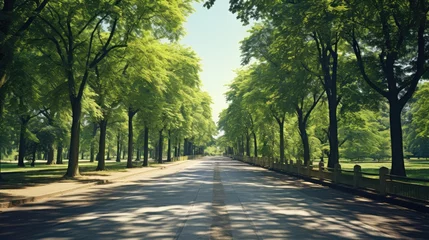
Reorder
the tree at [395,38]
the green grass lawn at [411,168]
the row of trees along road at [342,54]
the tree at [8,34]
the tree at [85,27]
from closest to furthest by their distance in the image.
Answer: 1. the tree at [8,34]
2. the tree at [395,38]
3. the row of trees along road at [342,54]
4. the tree at [85,27]
5. the green grass lawn at [411,168]

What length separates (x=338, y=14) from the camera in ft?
65.5

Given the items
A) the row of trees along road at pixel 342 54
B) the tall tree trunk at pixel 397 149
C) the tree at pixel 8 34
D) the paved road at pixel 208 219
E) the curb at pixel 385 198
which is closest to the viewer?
the paved road at pixel 208 219

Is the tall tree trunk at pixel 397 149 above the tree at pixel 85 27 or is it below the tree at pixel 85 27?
below

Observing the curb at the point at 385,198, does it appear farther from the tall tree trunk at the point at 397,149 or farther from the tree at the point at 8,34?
the tree at the point at 8,34

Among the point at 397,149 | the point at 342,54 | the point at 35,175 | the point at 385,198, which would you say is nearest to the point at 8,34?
the point at 35,175

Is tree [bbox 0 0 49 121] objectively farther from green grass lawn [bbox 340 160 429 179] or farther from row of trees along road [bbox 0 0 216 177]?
green grass lawn [bbox 340 160 429 179]

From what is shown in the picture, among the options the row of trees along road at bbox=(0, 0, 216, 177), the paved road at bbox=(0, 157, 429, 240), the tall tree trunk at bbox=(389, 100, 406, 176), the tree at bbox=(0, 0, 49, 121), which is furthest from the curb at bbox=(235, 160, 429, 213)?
the tree at bbox=(0, 0, 49, 121)

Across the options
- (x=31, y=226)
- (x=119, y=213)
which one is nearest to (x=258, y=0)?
(x=119, y=213)

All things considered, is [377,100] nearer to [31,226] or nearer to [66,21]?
[66,21]

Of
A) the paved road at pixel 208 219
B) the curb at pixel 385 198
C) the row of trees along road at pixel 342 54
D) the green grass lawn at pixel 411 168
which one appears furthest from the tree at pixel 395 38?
the paved road at pixel 208 219

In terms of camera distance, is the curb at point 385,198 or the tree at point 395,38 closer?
the curb at point 385,198

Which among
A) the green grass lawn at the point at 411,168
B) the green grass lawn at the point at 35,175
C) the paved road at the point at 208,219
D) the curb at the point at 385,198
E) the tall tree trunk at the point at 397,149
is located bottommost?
the paved road at the point at 208,219

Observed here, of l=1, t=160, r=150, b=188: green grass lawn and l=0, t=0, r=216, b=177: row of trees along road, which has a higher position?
l=0, t=0, r=216, b=177: row of trees along road

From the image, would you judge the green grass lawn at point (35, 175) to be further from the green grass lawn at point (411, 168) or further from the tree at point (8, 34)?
the green grass lawn at point (411, 168)
